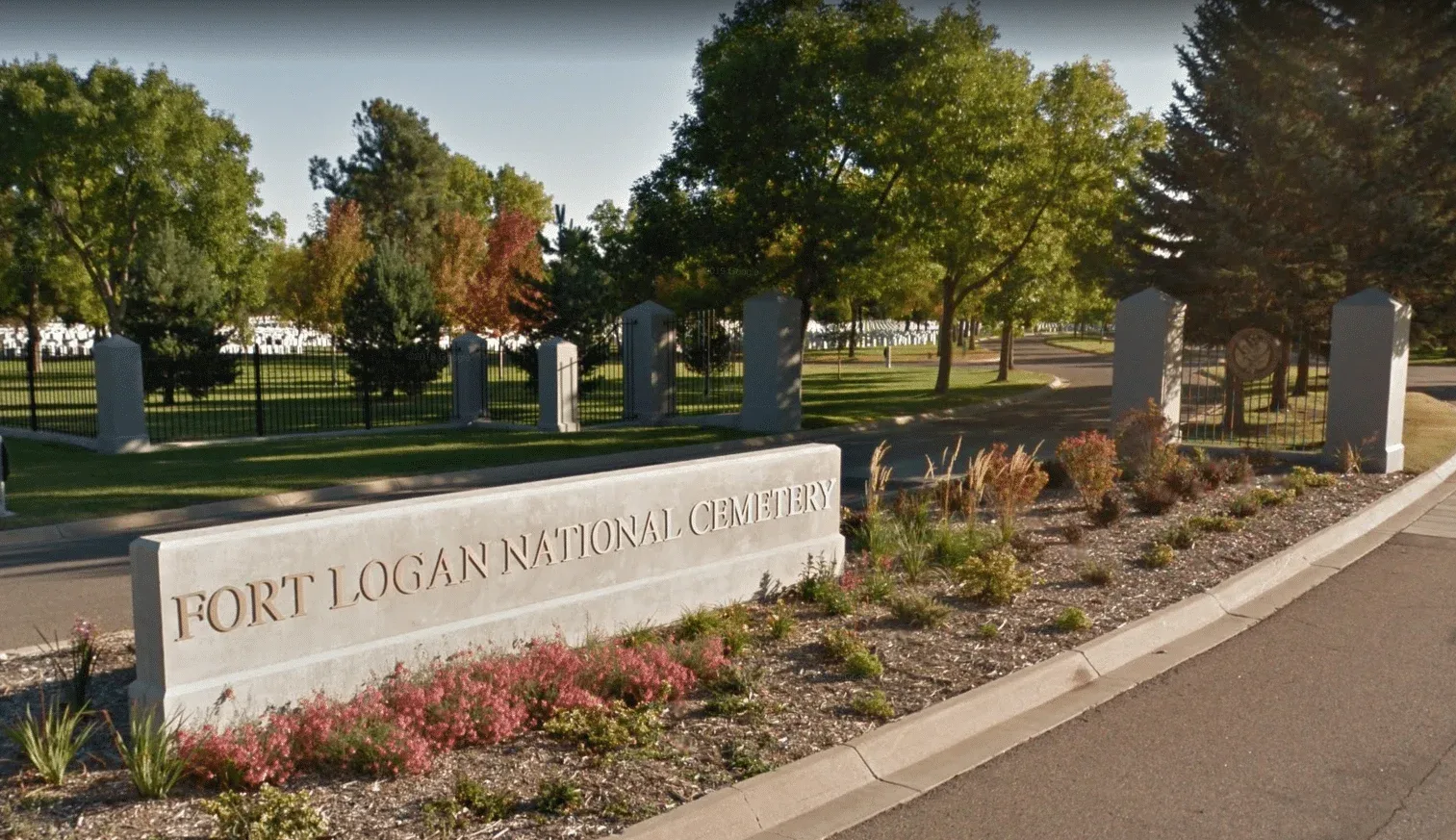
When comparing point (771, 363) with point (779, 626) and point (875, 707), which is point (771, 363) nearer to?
point (779, 626)

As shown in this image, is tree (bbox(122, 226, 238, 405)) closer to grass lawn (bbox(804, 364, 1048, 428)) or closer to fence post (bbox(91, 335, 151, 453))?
fence post (bbox(91, 335, 151, 453))

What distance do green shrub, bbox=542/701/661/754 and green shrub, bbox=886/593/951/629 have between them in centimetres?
272

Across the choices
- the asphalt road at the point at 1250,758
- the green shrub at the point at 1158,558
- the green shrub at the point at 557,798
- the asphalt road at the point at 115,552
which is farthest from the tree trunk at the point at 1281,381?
the green shrub at the point at 557,798

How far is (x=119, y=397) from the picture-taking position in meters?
Answer: 19.4

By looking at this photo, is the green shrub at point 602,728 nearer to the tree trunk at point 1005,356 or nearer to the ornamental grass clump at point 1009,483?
the ornamental grass clump at point 1009,483

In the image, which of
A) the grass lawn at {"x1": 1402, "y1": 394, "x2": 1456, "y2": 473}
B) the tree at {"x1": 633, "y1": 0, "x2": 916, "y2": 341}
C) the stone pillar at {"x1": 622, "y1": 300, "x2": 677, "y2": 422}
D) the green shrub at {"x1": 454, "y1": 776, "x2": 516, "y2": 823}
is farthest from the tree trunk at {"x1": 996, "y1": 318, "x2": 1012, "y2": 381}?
the green shrub at {"x1": 454, "y1": 776, "x2": 516, "y2": 823}

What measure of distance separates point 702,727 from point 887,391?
2859cm

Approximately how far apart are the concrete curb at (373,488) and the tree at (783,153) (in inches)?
151

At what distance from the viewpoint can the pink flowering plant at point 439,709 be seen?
5473mm

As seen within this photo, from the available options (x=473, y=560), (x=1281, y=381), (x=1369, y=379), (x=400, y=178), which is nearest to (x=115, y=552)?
(x=473, y=560)

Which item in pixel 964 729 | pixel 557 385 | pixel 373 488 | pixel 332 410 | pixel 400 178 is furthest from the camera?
pixel 400 178

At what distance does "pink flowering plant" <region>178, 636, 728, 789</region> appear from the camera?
5473 millimetres

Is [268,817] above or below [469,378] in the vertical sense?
below

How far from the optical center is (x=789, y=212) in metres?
24.0
